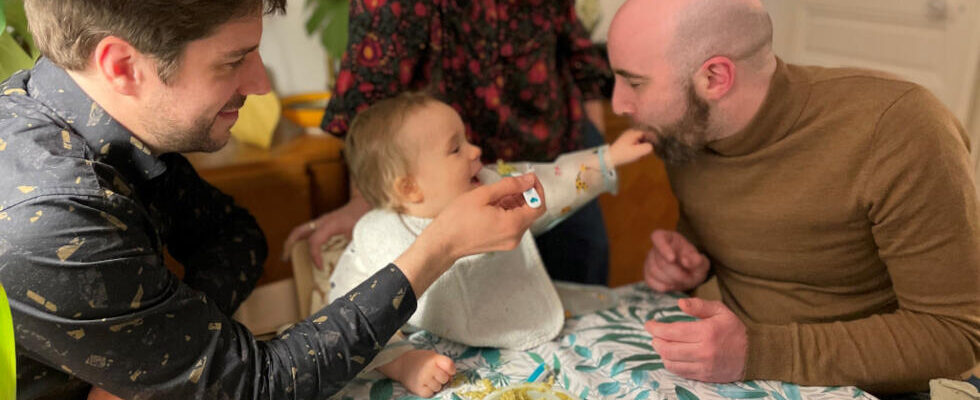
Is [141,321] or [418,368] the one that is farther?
[418,368]

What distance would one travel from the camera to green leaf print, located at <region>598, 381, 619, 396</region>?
1.28 metres

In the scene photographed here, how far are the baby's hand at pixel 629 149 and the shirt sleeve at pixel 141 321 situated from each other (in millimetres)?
573

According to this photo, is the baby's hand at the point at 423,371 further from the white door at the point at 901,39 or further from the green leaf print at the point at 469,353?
the white door at the point at 901,39

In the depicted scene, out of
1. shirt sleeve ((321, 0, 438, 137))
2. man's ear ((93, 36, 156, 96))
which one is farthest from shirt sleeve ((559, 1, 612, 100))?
man's ear ((93, 36, 156, 96))

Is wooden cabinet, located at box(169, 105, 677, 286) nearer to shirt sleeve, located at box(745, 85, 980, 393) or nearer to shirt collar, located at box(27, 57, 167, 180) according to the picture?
shirt collar, located at box(27, 57, 167, 180)

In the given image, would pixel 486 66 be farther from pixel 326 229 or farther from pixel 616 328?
pixel 616 328

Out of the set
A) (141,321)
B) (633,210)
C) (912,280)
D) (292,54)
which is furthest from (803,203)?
(292,54)

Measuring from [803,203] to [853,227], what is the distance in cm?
10

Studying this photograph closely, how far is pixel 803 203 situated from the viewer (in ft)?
4.66

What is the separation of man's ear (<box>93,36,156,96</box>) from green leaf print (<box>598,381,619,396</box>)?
0.85 metres

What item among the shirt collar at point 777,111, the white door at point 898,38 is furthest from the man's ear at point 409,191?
the white door at point 898,38

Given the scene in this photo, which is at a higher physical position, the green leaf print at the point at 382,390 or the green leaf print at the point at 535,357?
the green leaf print at the point at 535,357

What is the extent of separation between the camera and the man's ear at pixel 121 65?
3.26ft

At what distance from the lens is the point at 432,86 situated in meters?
1.71
